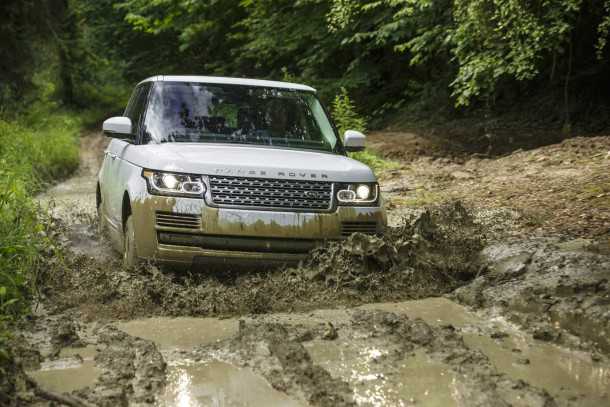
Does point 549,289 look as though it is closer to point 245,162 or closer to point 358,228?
point 358,228

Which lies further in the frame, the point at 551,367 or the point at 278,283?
the point at 278,283

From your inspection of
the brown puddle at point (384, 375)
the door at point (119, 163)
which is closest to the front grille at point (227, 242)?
the door at point (119, 163)

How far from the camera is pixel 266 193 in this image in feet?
19.8

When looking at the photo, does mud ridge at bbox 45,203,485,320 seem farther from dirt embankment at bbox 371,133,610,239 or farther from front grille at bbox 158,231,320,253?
dirt embankment at bbox 371,133,610,239

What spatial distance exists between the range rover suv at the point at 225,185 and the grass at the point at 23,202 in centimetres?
75

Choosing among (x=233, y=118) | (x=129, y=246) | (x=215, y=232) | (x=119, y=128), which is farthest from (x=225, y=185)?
(x=119, y=128)

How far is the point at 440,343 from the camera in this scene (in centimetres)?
492

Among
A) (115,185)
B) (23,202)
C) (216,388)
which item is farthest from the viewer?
(23,202)

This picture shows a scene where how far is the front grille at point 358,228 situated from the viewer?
6.27 m

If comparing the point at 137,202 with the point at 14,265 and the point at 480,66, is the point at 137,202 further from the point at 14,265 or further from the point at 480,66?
the point at 480,66

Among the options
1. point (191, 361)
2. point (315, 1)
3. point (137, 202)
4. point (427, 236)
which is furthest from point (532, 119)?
point (191, 361)

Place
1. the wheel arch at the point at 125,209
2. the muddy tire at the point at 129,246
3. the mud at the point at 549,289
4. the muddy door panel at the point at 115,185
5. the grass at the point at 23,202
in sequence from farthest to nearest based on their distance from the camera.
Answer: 1. the muddy door panel at the point at 115,185
2. the wheel arch at the point at 125,209
3. the muddy tire at the point at 129,246
4. the grass at the point at 23,202
5. the mud at the point at 549,289

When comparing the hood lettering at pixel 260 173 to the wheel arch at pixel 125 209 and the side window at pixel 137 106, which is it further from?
the side window at pixel 137 106

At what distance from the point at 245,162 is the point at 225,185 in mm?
246
